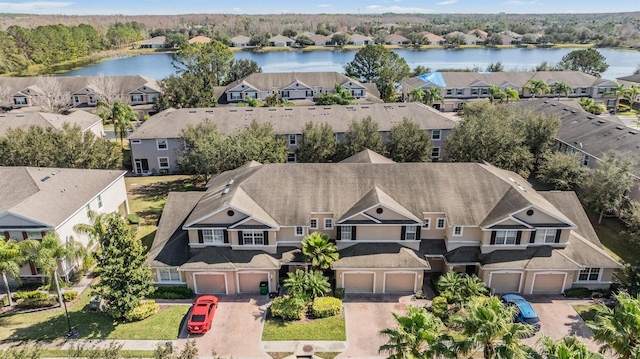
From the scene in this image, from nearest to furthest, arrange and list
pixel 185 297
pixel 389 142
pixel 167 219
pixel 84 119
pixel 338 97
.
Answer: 1. pixel 185 297
2. pixel 167 219
3. pixel 389 142
4. pixel 84 119
5. pixel 338 97

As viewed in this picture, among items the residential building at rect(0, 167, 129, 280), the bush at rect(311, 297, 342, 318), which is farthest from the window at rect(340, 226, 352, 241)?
the residential building at rect(0, 167, 129, 280)

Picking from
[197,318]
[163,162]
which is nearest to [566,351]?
[197,318]

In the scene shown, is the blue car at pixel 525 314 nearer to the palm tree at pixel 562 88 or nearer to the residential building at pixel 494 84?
the residential building at pixel 494 84

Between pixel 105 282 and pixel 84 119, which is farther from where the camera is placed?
pixel 84 119

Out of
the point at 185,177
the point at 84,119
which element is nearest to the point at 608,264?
the point at 185,177

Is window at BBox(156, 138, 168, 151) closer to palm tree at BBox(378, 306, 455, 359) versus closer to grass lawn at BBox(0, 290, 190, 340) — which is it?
grass lawn at BBox(0, 290, 190, 340)

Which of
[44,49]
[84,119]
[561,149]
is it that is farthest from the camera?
[44,49]

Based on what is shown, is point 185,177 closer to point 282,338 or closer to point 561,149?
point 282,338
